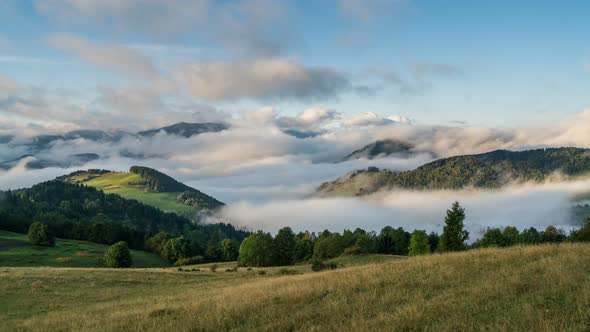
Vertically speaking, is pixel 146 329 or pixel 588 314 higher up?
pixel 588 314

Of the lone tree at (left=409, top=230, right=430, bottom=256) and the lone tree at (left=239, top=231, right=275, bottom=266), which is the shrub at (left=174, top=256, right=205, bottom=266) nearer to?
the lone tree at (left=239, top=231, right=275, bottom=266)

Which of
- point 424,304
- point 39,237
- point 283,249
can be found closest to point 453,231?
point 283,249

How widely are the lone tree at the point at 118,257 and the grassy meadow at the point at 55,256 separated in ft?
12.7

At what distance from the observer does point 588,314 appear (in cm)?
940

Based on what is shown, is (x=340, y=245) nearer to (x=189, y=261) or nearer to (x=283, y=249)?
(x=283, y=249)

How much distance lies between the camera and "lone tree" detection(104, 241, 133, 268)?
342 feet

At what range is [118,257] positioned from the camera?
105250 millimetres

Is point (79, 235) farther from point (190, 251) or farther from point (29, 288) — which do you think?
point (29, 288)

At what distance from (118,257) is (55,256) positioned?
56.9ft

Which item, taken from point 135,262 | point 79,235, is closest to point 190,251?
point 135,262

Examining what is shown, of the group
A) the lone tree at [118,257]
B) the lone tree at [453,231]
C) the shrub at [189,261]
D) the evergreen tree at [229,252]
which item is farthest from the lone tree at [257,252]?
the lone tree at [453,231]

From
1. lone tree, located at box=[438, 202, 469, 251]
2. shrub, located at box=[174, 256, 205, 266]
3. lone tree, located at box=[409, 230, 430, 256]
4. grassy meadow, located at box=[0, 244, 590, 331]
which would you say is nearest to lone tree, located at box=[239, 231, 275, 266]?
shrub, located at box=[174, 256, 205, 266]

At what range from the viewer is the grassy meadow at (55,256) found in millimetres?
94688

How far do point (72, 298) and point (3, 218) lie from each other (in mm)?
164773
